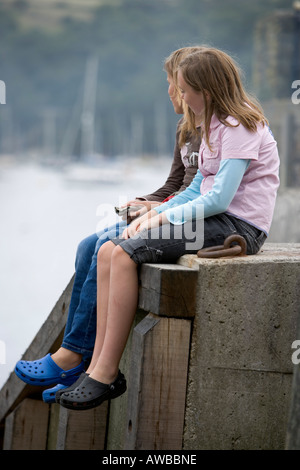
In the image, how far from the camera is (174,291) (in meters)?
2.89

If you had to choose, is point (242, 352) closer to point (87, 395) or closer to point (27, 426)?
point (87, 395)

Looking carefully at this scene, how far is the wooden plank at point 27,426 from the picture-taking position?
16.0ft

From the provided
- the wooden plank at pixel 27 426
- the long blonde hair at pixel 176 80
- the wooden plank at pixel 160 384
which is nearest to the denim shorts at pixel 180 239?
the wooden plank at pixel 160 384

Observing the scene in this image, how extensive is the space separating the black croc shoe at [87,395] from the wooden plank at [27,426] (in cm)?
188

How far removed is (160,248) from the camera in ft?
10.0

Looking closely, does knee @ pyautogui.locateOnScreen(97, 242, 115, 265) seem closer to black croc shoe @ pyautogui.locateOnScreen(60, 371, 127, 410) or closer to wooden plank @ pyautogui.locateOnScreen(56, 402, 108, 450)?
black croc shoe @ pyautogui.locateOnScreen(60, 371, 127, 410)

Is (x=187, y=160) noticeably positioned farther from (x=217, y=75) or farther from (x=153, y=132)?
(x=153, y=132)

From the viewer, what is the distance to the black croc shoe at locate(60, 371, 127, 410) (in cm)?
301

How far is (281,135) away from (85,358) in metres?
14.6

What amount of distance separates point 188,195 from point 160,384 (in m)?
0.97

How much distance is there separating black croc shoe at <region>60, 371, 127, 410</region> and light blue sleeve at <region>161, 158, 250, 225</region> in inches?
26.8

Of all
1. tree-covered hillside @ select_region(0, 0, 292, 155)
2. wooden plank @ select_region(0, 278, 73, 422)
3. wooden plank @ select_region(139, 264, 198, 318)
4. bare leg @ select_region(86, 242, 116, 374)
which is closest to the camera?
wooden plank @ select_region(139, 264, 198, 318)

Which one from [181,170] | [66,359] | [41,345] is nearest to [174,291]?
[66,359]

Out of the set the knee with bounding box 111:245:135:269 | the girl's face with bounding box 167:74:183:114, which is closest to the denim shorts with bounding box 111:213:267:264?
the knee with bounding box 111:245:135:269
